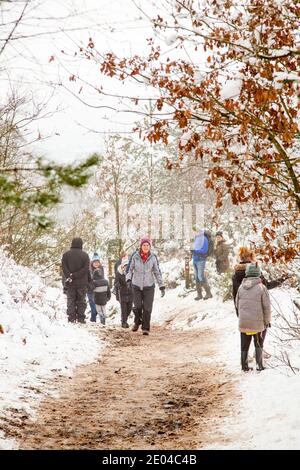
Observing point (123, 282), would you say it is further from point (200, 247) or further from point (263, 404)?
point (263, 404)

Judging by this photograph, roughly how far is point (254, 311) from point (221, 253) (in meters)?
8.61

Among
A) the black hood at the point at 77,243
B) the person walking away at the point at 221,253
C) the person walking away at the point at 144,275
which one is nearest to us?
the person walking away at the point at 144,275

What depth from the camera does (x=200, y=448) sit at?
4.34 meters

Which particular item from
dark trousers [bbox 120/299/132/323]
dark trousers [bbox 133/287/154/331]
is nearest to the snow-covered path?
dark trousers [bbox 133/287/154/331]

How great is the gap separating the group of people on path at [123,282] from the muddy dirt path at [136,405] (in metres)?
2.11

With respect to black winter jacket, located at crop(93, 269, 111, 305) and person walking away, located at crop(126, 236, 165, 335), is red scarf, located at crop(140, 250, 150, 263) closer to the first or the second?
person walking away, located at crop(126, 236, 165, 335)

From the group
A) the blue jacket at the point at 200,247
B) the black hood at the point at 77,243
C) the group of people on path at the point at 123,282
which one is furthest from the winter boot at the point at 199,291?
the black hood at the point at 77,243

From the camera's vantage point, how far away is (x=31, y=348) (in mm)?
7930

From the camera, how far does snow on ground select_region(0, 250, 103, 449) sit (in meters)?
5.79

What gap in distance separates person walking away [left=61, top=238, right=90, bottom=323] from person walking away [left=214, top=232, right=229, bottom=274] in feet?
16.0

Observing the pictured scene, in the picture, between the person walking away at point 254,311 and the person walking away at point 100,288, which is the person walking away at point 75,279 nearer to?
the person walking away at point 100,288

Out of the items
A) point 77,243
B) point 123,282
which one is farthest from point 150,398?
point 123,282

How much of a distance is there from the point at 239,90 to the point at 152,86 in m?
0.87

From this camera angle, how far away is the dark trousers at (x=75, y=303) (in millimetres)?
11922
